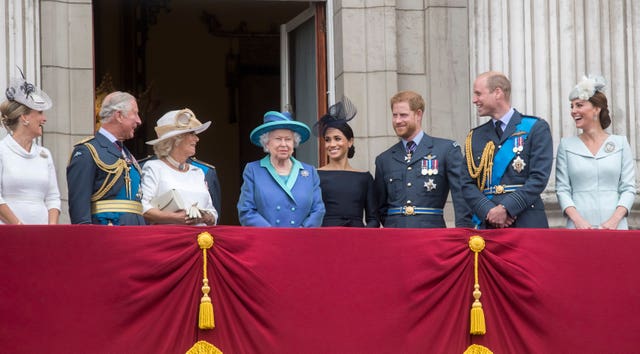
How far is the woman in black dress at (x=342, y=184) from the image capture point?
11.3 m

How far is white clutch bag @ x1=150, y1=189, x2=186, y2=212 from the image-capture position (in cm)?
1044

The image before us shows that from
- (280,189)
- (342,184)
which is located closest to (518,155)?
(342,184)

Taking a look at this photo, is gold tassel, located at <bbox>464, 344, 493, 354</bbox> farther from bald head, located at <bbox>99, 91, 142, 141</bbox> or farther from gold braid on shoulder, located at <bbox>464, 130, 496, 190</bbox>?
bald head, located at <bbox>99, 91, 142, 141</bbox>

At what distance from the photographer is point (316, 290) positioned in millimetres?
9781

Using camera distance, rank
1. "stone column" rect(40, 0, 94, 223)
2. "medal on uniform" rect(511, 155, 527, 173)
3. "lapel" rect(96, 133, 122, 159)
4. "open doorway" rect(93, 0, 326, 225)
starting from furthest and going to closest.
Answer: "open doorway" rect(93, 0, 326, 225) → "stone column" rect(40, 0, 94, 223) → "medal on uniform" rect(511, 155, 527, 173) → "lapel" rect(96, 133, 122, 159)

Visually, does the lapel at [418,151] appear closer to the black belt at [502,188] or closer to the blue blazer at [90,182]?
the black belt at [502,188]

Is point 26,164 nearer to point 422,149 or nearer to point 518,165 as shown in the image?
point 422,149

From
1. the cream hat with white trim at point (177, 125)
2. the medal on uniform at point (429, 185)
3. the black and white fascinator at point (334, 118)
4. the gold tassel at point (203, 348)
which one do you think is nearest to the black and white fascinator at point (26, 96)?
the cream hat with white trim at point (177, 125)

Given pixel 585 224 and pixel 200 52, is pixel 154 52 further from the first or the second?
pixel 585 224

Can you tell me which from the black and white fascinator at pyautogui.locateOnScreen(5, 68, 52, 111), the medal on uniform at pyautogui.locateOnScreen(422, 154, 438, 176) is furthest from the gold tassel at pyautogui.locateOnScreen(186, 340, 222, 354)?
the medal on uniform at pyautogui.locateOnScreen(422, 154, 438, 176)

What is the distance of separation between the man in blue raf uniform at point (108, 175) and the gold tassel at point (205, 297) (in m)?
A: 0.89

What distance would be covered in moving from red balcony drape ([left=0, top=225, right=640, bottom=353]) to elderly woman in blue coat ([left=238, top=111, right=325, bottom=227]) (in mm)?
978

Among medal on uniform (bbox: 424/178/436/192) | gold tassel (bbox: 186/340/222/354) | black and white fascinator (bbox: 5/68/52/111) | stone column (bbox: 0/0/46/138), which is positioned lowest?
gold tassel (bbox: 186/340/222/354)

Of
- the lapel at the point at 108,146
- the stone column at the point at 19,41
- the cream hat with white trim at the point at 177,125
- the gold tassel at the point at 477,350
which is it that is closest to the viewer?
the gold tassel at the point at 477,350
